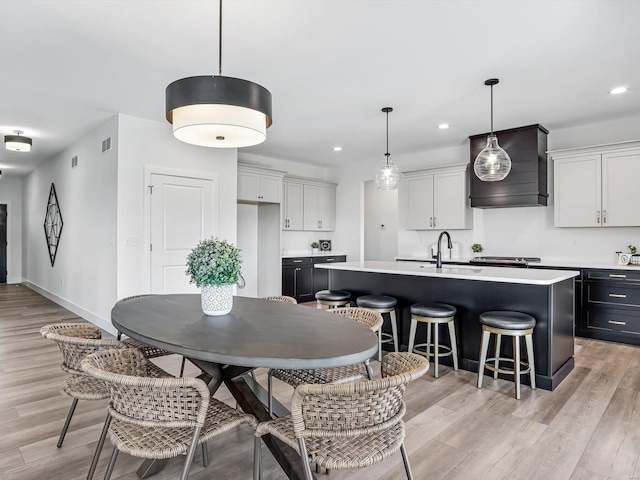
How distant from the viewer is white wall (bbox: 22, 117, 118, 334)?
15.4 feet

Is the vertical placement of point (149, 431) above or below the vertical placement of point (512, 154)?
below

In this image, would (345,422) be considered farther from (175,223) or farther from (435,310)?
(175,223)

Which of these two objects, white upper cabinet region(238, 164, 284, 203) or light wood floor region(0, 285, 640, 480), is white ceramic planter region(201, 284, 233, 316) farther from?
white upper cabinet region(238, 164, 284, 203)

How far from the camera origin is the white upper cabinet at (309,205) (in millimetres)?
7152

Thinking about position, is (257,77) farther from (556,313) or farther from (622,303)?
(622,303)

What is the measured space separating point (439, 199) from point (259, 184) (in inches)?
115

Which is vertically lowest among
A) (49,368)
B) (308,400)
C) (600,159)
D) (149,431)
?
(49,368)

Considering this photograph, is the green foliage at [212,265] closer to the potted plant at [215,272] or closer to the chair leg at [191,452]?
the potted plant at [215,272]

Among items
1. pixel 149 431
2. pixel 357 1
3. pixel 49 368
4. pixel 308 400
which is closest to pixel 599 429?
pixel 308 400

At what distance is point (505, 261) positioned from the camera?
5.34 m

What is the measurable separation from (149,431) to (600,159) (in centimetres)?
546

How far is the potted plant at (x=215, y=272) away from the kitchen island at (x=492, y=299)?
6.43 ft

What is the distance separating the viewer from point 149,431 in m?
1.50

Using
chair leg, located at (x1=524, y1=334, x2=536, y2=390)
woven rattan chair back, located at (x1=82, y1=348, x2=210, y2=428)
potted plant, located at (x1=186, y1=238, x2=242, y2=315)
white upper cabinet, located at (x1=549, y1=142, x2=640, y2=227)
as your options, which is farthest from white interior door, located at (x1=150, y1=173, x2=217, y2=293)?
white upper cabinet, located at (x1=549, y1=142, x2=640, y2=227)
